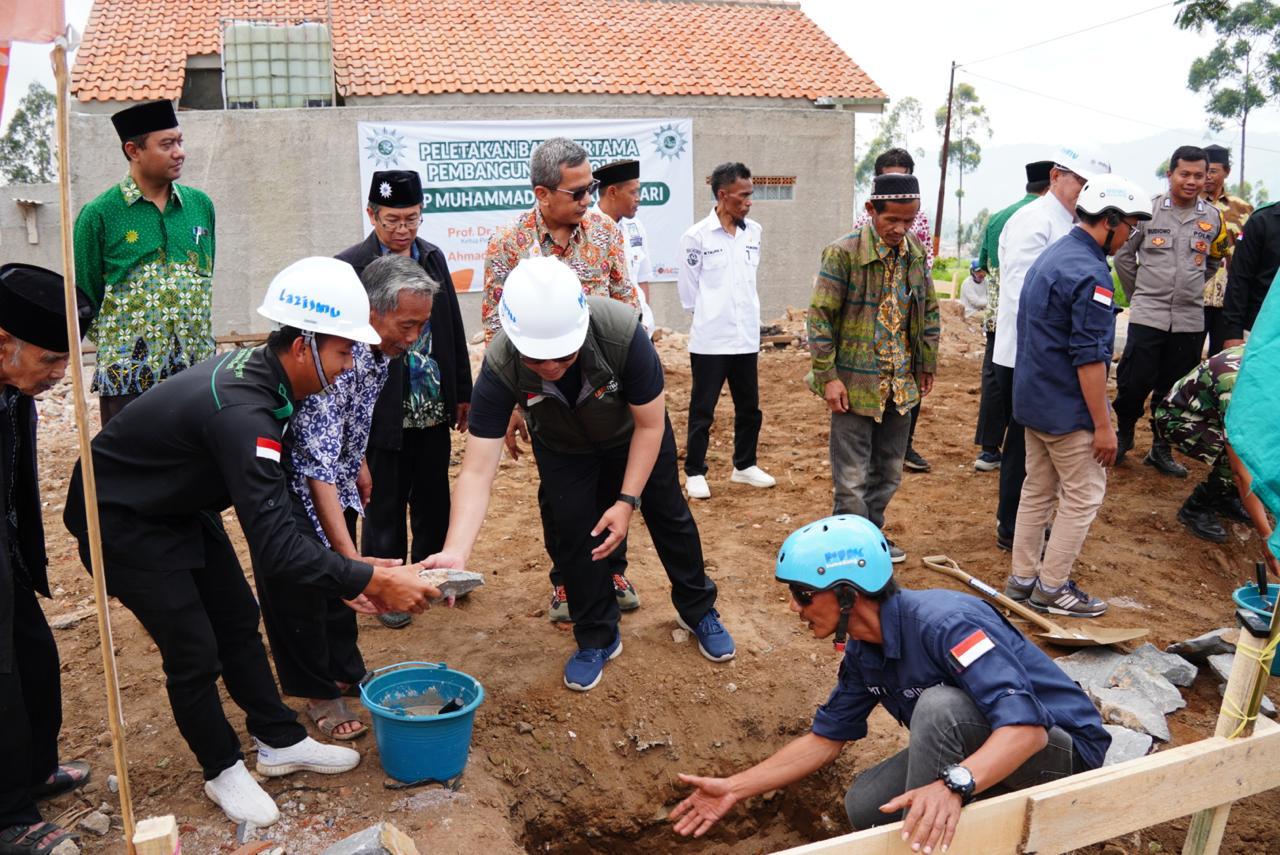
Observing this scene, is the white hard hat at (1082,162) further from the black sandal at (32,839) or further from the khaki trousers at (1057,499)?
the black sandal at (32,839)

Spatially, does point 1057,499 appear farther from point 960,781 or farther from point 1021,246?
point 960,781

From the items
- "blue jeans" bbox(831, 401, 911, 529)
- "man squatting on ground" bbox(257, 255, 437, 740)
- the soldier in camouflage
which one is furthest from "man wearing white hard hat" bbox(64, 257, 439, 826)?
the soldier in camouflage

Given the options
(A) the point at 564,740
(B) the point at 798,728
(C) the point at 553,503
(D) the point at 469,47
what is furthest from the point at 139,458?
(D) the point at 469,47

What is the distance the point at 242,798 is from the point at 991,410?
5166mm

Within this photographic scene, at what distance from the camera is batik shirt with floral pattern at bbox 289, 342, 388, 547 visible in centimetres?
326

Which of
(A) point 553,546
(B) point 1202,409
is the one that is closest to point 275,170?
(A) point 553,546

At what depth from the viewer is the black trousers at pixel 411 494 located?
Answer: 4.20 meters

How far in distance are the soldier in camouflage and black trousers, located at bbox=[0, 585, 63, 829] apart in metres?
4.84

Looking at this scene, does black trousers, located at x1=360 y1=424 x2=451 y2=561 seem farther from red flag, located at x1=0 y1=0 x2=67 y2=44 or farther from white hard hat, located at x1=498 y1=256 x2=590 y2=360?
red flag, located at x1=0 y1=0 x2=67 y2=44

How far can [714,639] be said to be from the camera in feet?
13.9

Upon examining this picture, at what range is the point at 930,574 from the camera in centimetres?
515

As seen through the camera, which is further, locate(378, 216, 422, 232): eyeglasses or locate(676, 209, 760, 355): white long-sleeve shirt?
locate(676, 209, 760, 355): white long-sleeve shirt

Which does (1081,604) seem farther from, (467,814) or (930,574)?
(467,814)

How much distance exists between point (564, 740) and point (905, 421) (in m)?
2.31
